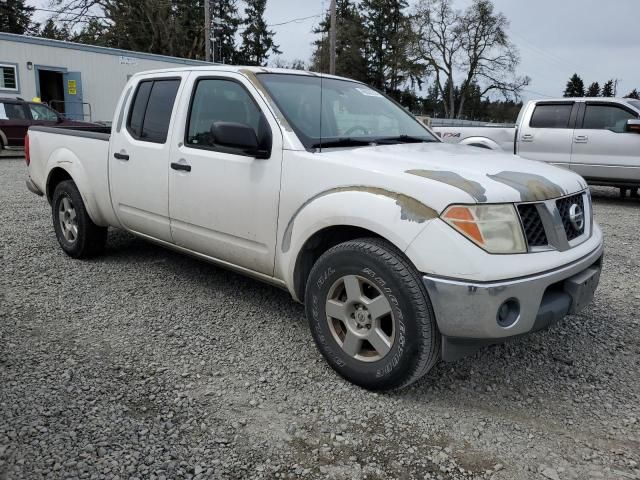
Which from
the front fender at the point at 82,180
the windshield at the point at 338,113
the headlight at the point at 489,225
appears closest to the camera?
the headlight at the point at 489,225

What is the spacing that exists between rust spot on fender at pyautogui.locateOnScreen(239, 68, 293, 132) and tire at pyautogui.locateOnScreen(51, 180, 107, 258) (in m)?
2.30

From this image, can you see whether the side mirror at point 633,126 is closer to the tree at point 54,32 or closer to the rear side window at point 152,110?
the rear side window at point 152,110

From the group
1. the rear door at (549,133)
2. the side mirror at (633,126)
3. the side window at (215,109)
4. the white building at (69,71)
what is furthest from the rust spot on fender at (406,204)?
the white building at (69,71)

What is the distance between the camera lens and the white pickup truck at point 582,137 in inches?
373

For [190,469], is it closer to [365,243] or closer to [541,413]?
[365,243]

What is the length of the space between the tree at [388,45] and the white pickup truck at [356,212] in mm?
53905

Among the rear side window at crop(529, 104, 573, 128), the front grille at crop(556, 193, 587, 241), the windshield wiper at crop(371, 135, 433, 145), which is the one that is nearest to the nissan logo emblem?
the front grille at crop(556, 193, 587, 241)

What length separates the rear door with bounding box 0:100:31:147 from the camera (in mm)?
15734

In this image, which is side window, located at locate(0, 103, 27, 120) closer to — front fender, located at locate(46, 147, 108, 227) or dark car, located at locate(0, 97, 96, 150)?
dark car, located at locate(0, 97, 96, 150)

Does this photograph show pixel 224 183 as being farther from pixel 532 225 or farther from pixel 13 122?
pixel 13 122

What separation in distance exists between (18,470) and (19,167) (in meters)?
13.2

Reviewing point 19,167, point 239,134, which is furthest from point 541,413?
point 19,167

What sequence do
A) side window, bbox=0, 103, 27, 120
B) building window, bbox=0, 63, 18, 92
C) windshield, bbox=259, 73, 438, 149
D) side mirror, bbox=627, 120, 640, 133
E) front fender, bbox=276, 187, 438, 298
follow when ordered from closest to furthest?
1. front fender, bbox=276, 187, 438, 298
2. windshield, bbox=259, 73, 438, 149
3. side mirror, bbox=627, 120, 640, 133
4. side window, bbox=0, 103, 27, 120
5. building window, bbox=0, 63, 18, 92

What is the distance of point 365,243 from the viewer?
2.88m
